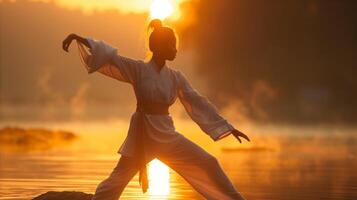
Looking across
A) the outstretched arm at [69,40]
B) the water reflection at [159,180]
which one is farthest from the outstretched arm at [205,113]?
the water reflection at [159,180]

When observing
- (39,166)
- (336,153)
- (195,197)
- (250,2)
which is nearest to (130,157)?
(195,197)

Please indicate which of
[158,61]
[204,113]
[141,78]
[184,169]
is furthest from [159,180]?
[141,78]

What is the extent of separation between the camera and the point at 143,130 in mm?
12125

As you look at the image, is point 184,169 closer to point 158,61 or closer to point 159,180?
point 158,61

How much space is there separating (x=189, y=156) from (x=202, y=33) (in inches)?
1917

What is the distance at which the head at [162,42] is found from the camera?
40.0 ft

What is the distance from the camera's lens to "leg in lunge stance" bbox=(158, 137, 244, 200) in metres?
12.0

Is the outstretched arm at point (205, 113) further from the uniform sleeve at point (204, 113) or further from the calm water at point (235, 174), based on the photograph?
the calm water at point (235, 174)

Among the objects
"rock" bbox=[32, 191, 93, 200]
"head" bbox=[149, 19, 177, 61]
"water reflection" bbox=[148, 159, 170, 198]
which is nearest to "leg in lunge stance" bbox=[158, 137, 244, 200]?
"head" bbox=[149, 19, 177, 61]

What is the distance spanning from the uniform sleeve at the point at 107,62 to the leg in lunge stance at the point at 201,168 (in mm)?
831

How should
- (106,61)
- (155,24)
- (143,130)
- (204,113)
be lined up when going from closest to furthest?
(106,61), (143,130), (155,24), (204,113)

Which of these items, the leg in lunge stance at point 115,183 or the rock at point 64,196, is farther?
the rock at point 64,196

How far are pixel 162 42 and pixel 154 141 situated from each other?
1005 mm

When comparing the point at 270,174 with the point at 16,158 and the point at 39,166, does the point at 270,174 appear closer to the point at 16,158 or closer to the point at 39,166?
the point at 39,166
